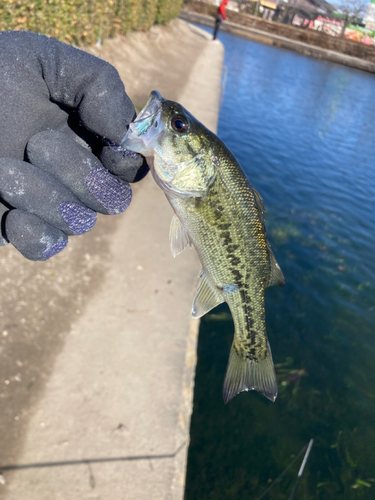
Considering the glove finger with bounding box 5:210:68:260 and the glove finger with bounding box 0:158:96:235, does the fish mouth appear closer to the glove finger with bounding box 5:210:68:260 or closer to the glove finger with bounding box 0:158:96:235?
the glove finger with bounding box 0:158:96:235

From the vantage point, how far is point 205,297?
2.59 meters

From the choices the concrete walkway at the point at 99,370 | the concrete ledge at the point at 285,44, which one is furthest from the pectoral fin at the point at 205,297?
the concrete ledge at the point at 285,44

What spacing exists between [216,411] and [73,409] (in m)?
2.31

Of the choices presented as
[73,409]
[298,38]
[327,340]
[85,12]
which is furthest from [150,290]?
[298,38]

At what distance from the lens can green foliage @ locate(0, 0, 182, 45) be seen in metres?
5.93

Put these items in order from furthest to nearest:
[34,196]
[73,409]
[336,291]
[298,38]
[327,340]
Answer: [298,38] < [336,291] < [327,340] < [73,409] < [34,196]

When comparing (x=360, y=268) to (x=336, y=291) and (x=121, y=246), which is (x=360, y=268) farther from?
(x=121, y=246)

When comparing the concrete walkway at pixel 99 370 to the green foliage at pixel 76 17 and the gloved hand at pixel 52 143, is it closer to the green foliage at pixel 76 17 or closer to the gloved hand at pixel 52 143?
the gloved hand at pixel 52 143

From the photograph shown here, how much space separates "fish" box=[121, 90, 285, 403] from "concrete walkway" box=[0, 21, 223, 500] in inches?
52.0

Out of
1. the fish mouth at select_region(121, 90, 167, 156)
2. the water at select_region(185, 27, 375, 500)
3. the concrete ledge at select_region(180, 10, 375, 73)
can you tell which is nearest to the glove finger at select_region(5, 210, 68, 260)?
the fish mouth at select_region(121, 90, 167, 156)

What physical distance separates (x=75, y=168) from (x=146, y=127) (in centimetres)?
53

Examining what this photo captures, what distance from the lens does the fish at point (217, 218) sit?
7.16ft

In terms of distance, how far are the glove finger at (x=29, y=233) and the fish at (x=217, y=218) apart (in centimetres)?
77

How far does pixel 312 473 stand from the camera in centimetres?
467
